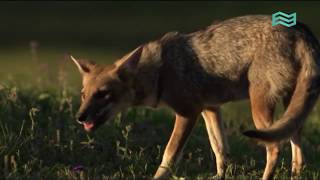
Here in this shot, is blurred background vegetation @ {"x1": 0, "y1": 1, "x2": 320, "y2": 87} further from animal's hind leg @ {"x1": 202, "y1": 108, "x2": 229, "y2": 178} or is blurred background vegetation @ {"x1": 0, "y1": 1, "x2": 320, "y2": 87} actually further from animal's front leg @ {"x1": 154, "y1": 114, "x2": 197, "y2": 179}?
animal's front leg @ {"x1": 154, "y1": 114, "x2": 197, "y2": 179}

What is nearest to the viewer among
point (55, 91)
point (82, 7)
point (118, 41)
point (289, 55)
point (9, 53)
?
point (289, 55)

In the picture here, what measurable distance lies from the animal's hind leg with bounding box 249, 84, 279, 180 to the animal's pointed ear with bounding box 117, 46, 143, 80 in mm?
1154

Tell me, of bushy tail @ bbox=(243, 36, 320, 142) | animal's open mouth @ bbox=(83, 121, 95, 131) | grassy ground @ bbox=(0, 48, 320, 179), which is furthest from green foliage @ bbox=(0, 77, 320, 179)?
bushy tail @ bbox=(243, 36, 320, 142)

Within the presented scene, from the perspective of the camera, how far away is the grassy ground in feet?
26.5

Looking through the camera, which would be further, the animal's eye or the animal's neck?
the animal's neck

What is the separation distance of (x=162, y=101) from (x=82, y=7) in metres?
20.9

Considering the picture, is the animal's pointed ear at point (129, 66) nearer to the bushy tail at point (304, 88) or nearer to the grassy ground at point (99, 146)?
the grassy ground at point (99, 146)

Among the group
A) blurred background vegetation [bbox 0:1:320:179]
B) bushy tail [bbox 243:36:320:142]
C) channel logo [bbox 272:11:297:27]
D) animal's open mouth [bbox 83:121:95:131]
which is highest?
channel logo [bbox 272:11:297:27]

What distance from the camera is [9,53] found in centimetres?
2145

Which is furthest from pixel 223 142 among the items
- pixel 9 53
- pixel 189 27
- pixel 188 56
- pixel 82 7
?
pixel 82 7

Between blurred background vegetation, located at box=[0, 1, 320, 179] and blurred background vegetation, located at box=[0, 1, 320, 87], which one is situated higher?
blurred background vegetation, located at box=[0, 1, 320, 179]

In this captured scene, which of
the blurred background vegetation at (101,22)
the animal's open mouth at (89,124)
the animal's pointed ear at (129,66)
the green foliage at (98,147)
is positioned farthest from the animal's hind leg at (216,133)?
the blurred background vegetation at (101,22)

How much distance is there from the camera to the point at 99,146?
28.6 feet

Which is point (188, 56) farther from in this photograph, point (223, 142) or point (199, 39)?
point (223, 142)
